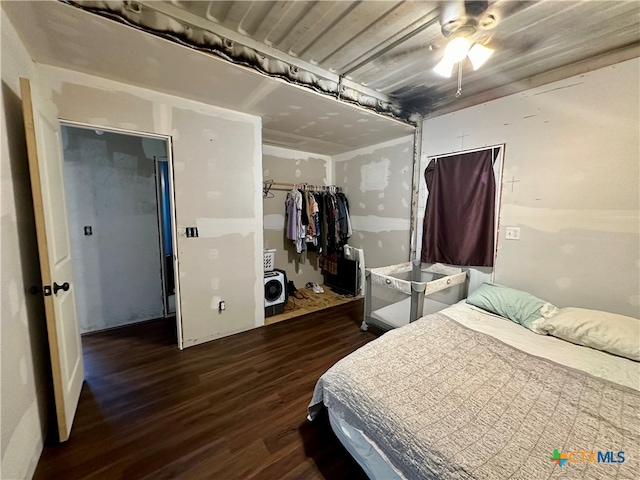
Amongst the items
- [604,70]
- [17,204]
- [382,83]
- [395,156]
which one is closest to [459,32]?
[382,83]

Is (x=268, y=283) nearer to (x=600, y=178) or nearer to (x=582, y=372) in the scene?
(x=582, y=372)

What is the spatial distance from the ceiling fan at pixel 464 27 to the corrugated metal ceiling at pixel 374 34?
4 cm

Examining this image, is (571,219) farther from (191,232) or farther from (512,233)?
(191,232)

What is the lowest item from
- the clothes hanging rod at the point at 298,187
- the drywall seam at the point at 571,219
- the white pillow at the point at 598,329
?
the white pillow at the point at 598,329

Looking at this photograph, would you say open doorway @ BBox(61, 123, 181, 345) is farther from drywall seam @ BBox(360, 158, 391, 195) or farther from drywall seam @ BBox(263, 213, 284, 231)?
drywall seam @ BBox(360, 158, 391, 195)

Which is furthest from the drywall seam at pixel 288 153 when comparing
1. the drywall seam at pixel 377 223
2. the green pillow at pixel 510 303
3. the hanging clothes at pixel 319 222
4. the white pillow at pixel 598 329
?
the white pillow at pixel 598 329

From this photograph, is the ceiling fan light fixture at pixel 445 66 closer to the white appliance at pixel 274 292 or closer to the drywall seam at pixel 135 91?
the drywall seam at pixel 135 91

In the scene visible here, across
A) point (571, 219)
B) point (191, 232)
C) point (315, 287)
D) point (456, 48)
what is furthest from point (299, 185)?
point (571, 219)

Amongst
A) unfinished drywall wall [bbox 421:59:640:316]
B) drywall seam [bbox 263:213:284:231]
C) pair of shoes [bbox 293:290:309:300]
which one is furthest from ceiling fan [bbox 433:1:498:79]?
pair of shoes [bbox 293:290:309:300]

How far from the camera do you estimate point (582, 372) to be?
138 centimetres

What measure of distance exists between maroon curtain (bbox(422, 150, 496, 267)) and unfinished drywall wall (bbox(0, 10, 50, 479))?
3260mm

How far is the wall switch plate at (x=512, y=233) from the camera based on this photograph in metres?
2.29

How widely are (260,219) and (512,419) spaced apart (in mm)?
2486

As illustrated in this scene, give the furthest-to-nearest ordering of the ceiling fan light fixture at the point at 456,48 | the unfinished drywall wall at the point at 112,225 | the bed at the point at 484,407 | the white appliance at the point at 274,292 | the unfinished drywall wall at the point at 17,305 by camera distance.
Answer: the white appliance at the point at 274,292, the unfinished drywall wall at the point at 112,225, the ceiling fan light fixture at the point at 456,48, the unfinished drywall wall at the point at 17,305, the bed at the point at 484,407
